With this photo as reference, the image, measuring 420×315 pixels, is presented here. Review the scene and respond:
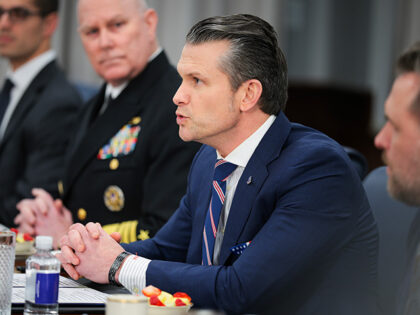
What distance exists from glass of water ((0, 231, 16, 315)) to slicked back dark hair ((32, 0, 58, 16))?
233cm

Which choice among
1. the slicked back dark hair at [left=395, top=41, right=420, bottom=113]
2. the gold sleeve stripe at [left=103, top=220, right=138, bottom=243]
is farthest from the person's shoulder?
the gold sleeve stripe at [left=103, top=220, right=138, bottom=243]

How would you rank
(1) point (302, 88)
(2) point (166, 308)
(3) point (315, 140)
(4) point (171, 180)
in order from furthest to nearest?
1. (1) point (302, 88)
2. (4) point (171, 180)
3. (3) point (315, 140)
4. (2) point (166, 308)

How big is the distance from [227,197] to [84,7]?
1.38 meters

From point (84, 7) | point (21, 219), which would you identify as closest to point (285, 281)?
point (21, 219)

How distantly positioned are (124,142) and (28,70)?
1191 mm

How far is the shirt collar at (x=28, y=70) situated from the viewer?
3543mm

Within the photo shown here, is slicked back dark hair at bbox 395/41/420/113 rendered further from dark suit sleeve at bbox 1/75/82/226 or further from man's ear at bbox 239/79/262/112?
dark suit sleeve at bbox 1/75/82/226

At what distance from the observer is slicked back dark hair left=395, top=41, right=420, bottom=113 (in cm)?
157

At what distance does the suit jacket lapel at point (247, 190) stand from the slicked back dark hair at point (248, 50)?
13 centimetres

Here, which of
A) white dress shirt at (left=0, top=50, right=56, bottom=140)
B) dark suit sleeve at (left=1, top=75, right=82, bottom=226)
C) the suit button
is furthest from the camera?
white dress shirt at (left=0, top=50, right=56, bottom=140)

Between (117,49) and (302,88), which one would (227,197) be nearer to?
(117,49)

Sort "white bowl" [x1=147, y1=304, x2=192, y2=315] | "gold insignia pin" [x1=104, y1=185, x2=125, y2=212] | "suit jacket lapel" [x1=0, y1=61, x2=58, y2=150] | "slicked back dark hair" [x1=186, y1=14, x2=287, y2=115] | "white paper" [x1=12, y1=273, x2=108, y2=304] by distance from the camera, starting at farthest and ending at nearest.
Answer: "suit jacket lapel" [x1=0, y1=61, x2=58, y2=150], "gold insignia pin" [x1=104, y1=185, x2=125, y2=212], "slicked back dark hair" [x1=186, y1=14, x2=287, y2=115], "white paper" [x1=12, y1=273, x2=108, y2=304], "white bowl" [x1=147, y1=304, x2=192, y2=315]

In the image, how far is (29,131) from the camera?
3.28 m

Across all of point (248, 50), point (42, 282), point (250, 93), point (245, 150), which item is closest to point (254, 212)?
point (245, 150)
